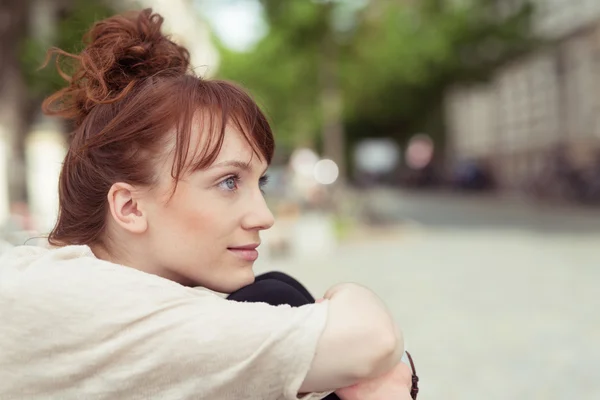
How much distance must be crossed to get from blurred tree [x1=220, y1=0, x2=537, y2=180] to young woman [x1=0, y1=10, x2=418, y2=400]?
1.04 ft

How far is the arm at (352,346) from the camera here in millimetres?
1362

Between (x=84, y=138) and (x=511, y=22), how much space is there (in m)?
29.9

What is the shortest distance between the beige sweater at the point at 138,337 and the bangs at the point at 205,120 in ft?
0.70

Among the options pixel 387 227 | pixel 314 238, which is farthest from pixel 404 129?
pixel 314 238

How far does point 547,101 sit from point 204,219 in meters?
33.5

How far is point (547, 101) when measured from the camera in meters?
33.7

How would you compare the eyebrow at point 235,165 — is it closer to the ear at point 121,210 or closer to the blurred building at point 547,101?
the ear at point 121,210

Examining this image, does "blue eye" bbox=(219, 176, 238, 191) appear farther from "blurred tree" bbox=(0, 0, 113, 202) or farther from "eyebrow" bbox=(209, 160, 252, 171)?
"blurred tree" bbox=(0, 0, 113, 202)

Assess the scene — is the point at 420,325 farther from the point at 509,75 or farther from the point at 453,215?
the point at 509,75

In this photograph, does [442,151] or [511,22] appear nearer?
[511,22]

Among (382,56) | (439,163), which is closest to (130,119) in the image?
(382,56)

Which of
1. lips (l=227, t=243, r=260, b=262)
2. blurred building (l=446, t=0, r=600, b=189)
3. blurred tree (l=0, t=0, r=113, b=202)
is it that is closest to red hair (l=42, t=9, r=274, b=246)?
lips (l=227, t=243, r=260, b=262)

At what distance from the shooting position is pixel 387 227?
766 inches

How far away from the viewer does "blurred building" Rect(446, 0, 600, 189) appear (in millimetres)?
28984
